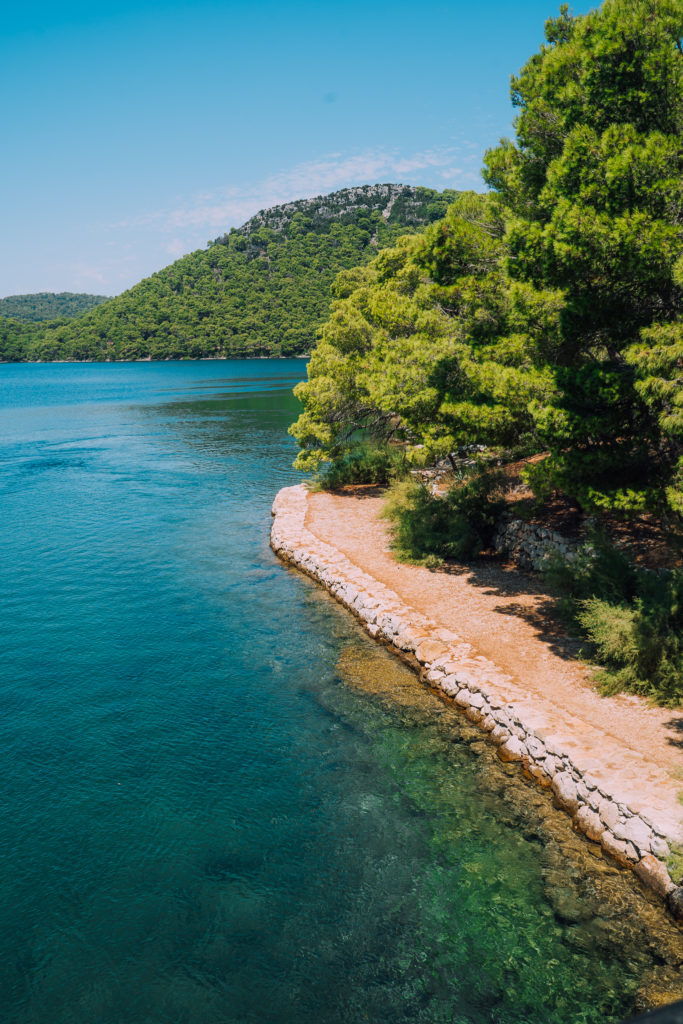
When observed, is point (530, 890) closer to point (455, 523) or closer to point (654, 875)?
point (654, 875)

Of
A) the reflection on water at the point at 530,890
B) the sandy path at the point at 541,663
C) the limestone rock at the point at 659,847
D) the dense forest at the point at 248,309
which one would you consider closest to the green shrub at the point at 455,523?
the sandy path at the point at 541,663

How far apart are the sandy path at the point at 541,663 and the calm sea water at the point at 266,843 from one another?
1.25 m

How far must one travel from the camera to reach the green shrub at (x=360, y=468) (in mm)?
30188

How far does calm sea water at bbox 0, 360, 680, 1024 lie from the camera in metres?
7.58

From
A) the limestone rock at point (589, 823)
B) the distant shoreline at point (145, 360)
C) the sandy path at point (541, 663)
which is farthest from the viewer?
the distant shoreline at point (145, 360)

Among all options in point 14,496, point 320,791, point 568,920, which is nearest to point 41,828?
point 320,791

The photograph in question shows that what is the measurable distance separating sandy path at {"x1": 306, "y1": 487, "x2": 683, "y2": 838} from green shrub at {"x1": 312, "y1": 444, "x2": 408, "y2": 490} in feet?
23.3

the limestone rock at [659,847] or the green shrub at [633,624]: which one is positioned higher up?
the green shrub at [633,624]

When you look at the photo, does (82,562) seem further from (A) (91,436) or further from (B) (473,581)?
(A) (91,436)

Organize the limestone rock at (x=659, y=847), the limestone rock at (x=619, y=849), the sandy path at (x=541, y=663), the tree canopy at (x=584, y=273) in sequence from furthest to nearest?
the tree canopy at (x=584, y=273) → the sandy path at (x=541, y=663) → the limestone rock at (x=619, y=849) → the limestone rock at (x=659, y=847)

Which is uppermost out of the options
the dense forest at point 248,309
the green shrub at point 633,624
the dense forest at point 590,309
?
the dense forest at point 248,309

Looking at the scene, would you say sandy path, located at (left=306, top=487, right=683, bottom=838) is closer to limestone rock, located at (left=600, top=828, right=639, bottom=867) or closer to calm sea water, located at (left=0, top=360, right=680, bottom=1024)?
limestone rock, located at (left=600, top=828, right=639, bottom=867)

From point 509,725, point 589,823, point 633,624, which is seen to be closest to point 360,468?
point 633,624

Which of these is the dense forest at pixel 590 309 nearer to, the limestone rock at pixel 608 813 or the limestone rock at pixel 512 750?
the limestone rock at pixel 512 750
